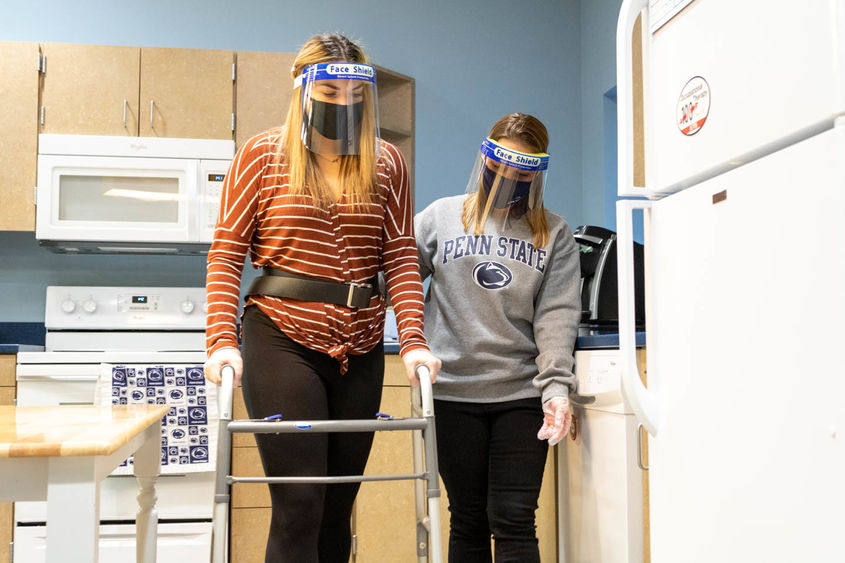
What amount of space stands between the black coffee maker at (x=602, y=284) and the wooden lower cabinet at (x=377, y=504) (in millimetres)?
705

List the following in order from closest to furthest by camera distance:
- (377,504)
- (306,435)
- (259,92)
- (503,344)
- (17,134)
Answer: (306,435) → (503,344) → (377,504) → (17,134) → (259,92)

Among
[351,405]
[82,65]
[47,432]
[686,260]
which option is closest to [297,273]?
[351,405]

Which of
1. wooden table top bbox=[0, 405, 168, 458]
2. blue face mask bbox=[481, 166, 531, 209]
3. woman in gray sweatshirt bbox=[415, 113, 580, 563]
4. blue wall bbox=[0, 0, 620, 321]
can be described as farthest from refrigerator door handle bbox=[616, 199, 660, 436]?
blue wall bbox=[0, 0, 620, 321]

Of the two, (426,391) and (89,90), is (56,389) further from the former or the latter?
→ (426,391)

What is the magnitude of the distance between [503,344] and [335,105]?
66 cm

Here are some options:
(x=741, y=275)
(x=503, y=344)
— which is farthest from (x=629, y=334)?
(x=503, y=344)

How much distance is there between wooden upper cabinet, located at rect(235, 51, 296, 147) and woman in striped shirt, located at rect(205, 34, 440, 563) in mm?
1861

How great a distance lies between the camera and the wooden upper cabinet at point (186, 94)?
3.21 meters

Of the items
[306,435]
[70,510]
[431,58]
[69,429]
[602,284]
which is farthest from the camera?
[431,58]

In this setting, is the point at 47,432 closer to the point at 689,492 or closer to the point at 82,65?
the point at 689,492

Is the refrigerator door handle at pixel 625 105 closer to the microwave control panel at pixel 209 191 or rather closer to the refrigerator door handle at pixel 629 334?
the refrigerator door handle at pixel 629 334

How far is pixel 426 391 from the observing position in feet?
4.49

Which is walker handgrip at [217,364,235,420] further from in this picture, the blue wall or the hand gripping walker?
the blue wall

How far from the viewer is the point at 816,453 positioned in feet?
3.22
